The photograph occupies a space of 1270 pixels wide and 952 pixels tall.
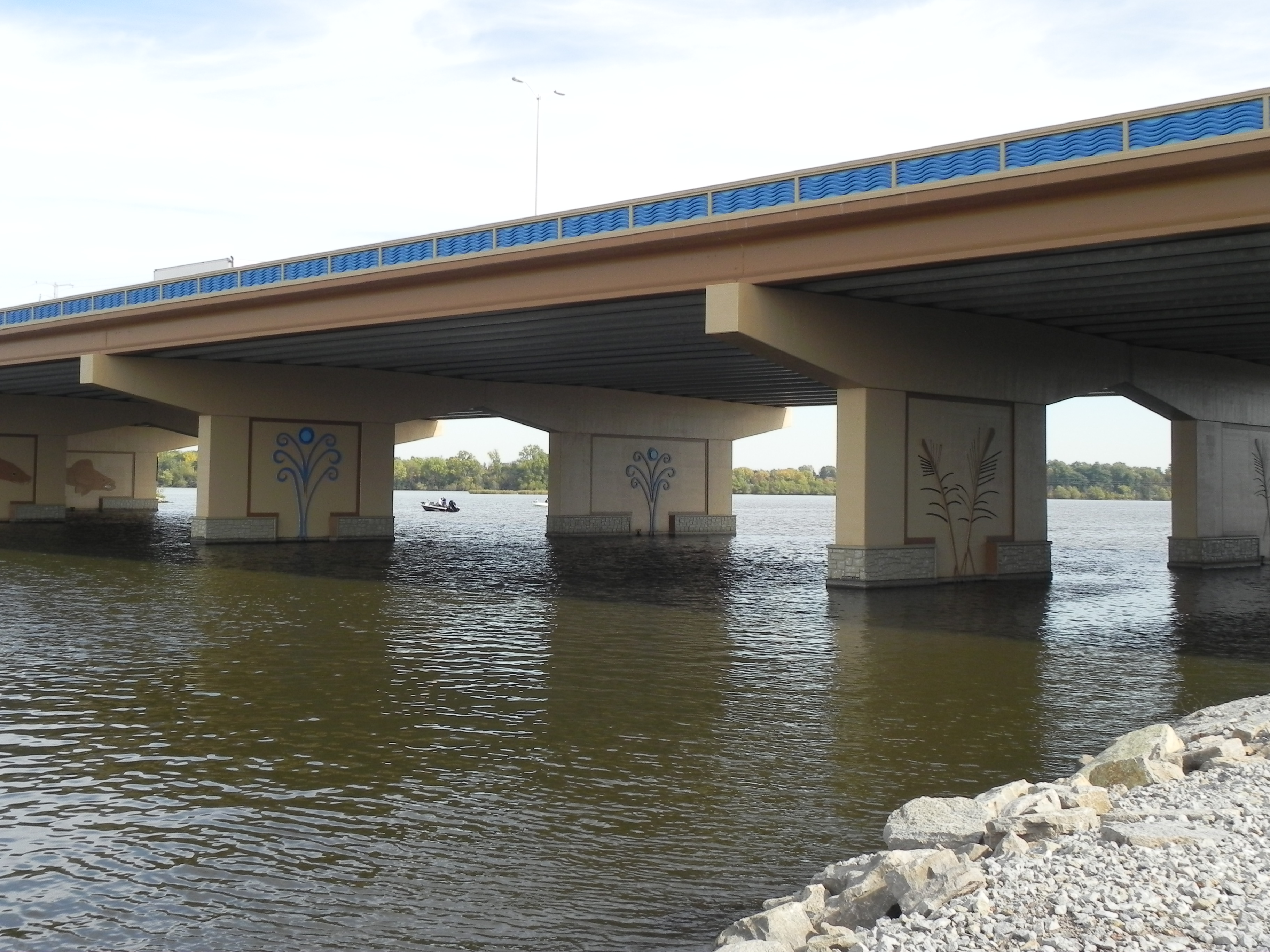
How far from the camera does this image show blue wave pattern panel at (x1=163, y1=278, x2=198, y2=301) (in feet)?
111

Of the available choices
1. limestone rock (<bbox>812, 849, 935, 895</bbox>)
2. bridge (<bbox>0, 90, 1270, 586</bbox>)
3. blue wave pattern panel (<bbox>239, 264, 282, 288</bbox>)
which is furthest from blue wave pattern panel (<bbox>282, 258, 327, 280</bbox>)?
limestone rock (<bbox>812, 849, 935, 895</bbox>)

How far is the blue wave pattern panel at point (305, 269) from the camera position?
99.1 feet

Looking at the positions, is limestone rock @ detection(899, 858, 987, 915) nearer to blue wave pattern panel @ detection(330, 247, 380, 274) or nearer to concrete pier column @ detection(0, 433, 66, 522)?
blue wave pattern panel @ detection(330, 247, 380, 274)

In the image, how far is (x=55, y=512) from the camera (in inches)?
2237

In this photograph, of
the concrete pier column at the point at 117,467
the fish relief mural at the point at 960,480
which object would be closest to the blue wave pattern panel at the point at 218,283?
the fish relief mural at the point at 960,480

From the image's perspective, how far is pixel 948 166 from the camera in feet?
66.0

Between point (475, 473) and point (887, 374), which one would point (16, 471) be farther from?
point (475, 473)

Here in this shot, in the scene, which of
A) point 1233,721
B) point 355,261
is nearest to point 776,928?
point 1233,721

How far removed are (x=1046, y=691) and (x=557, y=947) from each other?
9.05 meters

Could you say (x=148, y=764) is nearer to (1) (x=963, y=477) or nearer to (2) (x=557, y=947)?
(2) (x=557, y=947)

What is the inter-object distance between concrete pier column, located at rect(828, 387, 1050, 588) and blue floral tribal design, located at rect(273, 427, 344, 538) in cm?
2045

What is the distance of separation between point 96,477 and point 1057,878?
7343 centimetres

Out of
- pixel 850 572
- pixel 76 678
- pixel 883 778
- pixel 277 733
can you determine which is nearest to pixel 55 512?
pixel 850 572

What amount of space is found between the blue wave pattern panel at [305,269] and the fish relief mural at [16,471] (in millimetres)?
31114
